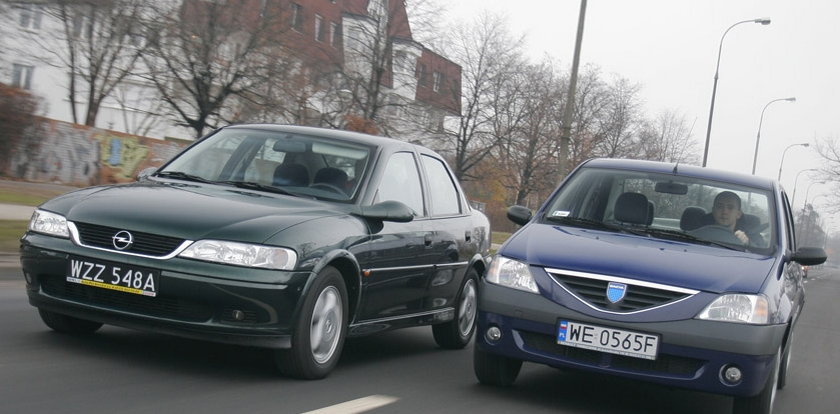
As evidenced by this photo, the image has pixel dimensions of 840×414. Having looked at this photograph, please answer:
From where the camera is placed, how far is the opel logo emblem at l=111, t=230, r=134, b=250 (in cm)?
584

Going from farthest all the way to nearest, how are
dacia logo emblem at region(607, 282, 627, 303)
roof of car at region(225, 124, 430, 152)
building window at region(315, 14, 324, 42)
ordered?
building window at region(315, 14, 324, 42) < roof of car at region(225, 124, 430, 152) < dacia logo emblem at region(607, 282, 627, 303)

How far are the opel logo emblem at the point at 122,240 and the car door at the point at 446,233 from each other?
269 centimetres

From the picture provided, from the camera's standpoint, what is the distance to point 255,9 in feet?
92.3

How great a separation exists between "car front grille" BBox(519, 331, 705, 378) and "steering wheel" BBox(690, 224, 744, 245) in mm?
1362

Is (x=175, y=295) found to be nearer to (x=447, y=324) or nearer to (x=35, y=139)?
(x=447, y=324)

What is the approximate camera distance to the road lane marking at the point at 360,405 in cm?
546

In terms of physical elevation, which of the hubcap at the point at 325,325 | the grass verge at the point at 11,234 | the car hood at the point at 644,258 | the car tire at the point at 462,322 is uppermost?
the car hood at the point at 644,258

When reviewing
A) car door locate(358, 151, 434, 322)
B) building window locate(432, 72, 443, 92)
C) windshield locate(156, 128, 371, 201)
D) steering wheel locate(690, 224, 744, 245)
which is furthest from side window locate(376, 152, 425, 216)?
building window locate(432, 72, 443, 92)

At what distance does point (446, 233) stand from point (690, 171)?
Result: 190 centimetres

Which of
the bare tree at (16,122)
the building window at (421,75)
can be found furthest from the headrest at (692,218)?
the building window at (421,75)

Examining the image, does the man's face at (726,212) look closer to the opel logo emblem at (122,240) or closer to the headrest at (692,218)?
the headrest at (692,218)

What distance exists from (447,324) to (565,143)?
17.0 meters

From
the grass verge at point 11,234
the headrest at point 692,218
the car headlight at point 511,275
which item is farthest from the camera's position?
the grass verge at point 11,234

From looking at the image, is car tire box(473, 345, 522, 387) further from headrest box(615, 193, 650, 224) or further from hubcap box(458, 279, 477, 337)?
hubcap box(458, 279, 477, 337)
